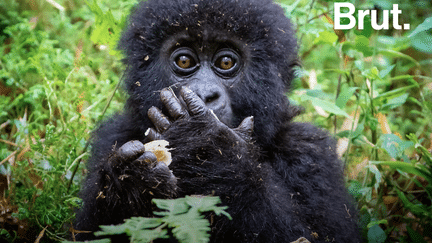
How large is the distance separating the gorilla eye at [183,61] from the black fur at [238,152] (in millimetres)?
96

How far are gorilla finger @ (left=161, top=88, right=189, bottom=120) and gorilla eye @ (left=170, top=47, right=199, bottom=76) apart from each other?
1.24ft

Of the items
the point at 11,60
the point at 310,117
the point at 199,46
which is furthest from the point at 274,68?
the point at 11,60

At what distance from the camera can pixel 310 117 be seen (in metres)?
5.21

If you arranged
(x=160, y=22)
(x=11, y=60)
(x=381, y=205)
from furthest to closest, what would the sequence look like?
(x=11, y=60) → (x=381, y=205) → (x=160, y=22)

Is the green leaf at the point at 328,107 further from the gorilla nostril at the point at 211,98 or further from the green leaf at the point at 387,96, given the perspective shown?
the gorilla nostril at the point at 211,98

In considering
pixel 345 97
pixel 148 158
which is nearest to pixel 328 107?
pixel 345 97

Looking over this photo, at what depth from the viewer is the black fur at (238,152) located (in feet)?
8.03

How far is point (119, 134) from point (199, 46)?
1.01 m

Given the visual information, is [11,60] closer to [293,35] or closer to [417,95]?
[293,35]

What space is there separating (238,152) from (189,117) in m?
0.41

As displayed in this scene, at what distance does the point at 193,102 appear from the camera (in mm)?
2639

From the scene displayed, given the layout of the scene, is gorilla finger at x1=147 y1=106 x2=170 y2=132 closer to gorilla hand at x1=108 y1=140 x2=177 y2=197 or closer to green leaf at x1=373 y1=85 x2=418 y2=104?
gorilla hand at x1=108 y1=140 x2=177 y2=197

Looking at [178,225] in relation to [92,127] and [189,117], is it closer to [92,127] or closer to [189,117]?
[189,117]

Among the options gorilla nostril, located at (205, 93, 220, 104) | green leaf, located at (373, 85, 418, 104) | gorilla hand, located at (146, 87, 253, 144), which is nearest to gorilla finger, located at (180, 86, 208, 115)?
gorilla hand, located at (146, 87, 253, 144)
